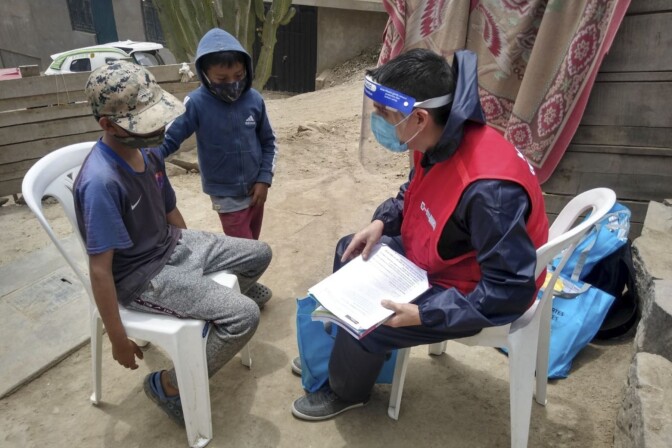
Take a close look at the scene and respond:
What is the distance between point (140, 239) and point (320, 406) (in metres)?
1.08

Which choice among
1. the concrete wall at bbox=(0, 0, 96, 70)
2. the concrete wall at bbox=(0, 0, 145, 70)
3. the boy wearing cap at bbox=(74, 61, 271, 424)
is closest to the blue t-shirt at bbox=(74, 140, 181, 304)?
the boy wearing cap at bbox=(74, 61, 271, 424)

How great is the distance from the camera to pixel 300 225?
4.14 m

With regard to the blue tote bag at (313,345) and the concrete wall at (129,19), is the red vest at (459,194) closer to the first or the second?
the blue tote bag at (313,345)

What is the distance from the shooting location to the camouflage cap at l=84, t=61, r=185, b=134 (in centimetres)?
182

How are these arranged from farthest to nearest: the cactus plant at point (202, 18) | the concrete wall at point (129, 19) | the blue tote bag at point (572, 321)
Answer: the concrete wall at point (129, 19) < the cactus plant at point (202, 18) < the blue tote bag at point (572, 321)

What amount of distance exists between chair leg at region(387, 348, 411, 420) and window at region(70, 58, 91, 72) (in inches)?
385

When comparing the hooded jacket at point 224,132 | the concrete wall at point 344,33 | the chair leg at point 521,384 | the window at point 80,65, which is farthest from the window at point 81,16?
the chair leg at point 521,384

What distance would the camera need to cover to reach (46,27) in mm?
Answer: 16953

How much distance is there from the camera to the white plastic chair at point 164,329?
1.94m

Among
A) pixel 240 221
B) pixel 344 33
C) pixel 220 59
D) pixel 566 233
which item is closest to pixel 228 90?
pixel 220 59

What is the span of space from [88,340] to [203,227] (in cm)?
152

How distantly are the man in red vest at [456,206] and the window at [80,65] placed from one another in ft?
31.8

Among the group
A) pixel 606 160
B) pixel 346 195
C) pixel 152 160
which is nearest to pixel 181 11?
pixel 346 195

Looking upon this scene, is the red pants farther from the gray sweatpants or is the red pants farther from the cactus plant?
the cactus plant
